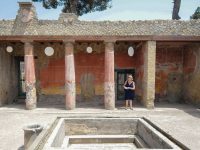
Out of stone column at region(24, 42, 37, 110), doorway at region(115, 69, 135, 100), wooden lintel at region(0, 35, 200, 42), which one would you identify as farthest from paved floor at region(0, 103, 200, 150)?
wooden lintel at region(0, 35, 200, 42)

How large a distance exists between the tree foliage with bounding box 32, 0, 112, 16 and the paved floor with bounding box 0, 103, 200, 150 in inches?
481

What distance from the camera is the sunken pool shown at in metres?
9.02

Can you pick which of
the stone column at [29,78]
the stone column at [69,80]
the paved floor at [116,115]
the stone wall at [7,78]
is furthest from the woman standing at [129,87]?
the stone wall at [7,78]

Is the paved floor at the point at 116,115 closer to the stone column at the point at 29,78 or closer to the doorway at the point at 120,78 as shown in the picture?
the stone column at the point at 29,78

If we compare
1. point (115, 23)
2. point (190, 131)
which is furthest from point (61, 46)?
point (190, 131)

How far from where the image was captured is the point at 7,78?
1438 centimetres

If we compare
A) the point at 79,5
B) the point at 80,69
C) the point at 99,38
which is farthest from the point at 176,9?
the point at 99,38

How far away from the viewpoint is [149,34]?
12672 mm

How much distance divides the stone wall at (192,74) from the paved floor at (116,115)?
0.66 metres

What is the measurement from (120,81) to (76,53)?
9.37 ft

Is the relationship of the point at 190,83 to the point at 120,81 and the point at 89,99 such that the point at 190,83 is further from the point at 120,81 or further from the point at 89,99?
the point at 89,99

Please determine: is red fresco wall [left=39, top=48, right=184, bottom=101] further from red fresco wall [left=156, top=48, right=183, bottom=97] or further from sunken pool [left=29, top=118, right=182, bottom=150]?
sunken pool [left=29, top=118, right=182, bottom=150]

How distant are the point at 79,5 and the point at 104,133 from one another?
1603 cm

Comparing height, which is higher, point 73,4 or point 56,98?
point 73,4
